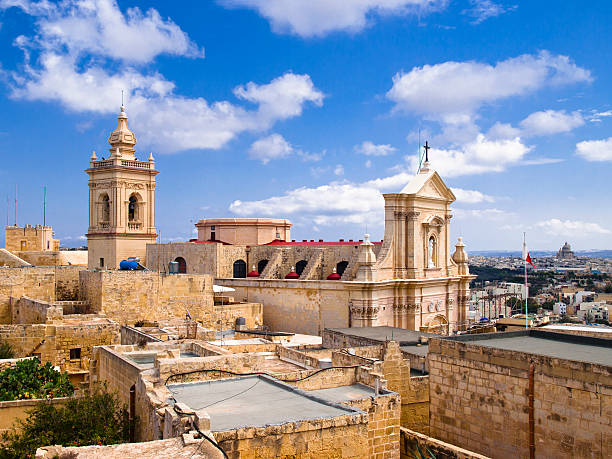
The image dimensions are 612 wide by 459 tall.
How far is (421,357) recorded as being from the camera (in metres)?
14.9

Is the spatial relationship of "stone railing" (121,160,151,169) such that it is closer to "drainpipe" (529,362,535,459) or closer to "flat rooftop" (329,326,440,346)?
"flat rooftop" (329,326,440,346)

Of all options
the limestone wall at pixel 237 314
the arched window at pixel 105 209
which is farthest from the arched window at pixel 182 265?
the limestone wall at pixel 237 314

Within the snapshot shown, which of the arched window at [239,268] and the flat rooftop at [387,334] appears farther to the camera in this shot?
the arched window at [239,268]

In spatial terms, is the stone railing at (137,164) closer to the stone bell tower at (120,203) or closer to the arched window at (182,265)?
the stone bell tower at (120,203)

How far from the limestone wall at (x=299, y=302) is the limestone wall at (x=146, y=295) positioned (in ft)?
14.9

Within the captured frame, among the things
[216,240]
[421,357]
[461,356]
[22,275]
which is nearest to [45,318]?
[22,275]

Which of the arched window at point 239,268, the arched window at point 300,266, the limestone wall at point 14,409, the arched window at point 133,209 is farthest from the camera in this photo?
the arched window at point 133,209

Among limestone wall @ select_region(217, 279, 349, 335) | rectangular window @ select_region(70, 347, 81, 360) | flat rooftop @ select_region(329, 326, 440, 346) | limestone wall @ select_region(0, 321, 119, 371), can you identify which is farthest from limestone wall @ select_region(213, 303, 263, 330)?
rectangular window @ select_region(70, 347, 81, 360)

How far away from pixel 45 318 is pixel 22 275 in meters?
4.90

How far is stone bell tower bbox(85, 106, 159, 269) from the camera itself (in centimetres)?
3594

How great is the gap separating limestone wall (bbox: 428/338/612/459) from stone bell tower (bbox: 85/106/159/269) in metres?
27.3

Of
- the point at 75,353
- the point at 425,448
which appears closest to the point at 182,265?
the point at 75,353

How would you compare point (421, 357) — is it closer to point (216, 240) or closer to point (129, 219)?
point (216, 240)

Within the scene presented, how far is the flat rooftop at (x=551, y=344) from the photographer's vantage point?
11098mm
